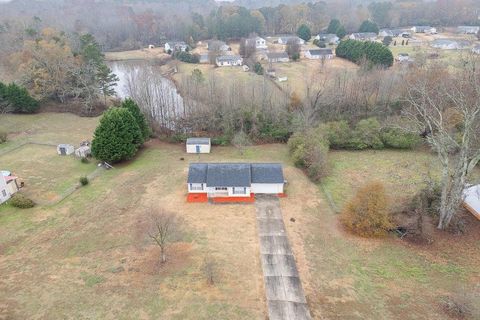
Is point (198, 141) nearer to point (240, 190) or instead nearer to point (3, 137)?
point (240, 190)

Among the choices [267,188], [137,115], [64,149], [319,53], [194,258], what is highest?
[319,53]

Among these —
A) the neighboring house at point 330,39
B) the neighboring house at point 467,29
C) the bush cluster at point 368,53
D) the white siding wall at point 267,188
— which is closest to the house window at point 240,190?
the white siding wall at point 267,188

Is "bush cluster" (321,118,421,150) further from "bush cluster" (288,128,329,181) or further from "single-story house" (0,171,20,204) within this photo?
"single-story house" (0,171,20,204)

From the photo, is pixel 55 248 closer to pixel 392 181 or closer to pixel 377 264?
pixel 377 264

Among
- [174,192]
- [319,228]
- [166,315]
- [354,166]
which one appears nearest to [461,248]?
[319,228]

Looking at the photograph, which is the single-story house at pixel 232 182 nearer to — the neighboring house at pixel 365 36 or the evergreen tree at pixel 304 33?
the evergreen tree at pixel 304 33

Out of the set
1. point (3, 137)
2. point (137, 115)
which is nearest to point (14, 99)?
point (3, 137)

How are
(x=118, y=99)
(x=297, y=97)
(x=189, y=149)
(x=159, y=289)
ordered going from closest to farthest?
(x=159, y=289), (x=189, y=149), (x=297, y=97), (x=118, y=99)
